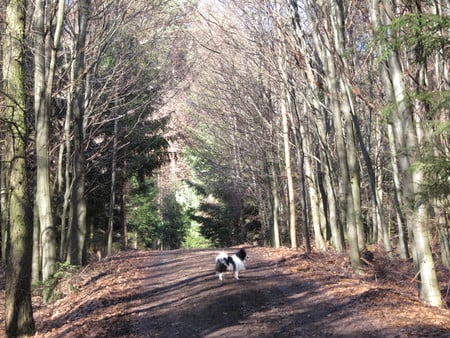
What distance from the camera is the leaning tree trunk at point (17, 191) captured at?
9430mm

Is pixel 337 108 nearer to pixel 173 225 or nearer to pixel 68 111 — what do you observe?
pixel 68 111

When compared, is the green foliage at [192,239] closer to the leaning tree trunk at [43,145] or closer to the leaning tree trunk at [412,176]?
the leaning tree trunk at [43,145]

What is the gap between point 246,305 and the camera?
1042 centimetres

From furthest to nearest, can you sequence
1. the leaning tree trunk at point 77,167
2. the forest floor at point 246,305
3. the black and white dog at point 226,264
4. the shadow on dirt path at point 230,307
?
the leaning tree trunk at point 77,167 → the black and white dog at point 226,264 → the shadow on dirt path at point 230,307 → the forest floor at point 246,305

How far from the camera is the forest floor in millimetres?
8625

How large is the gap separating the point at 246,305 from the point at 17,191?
4.84m

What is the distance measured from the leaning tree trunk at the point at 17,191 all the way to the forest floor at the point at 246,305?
0.60 metres

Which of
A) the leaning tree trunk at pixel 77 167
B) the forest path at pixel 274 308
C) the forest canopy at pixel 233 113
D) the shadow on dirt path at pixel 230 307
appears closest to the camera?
the forest path at pixel 274 308

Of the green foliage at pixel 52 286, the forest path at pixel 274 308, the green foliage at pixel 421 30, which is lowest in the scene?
the forest path at pixel 274 308

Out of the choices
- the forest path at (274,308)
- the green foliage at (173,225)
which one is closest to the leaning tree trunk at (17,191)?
the forest path at (274,308)

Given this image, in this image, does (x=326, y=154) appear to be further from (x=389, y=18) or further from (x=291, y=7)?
(x=389, y=18)

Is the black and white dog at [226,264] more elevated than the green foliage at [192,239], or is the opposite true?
the green foliage at [192,239]

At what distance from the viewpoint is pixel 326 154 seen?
18.2 m

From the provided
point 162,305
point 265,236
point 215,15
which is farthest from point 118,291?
point 265,236
